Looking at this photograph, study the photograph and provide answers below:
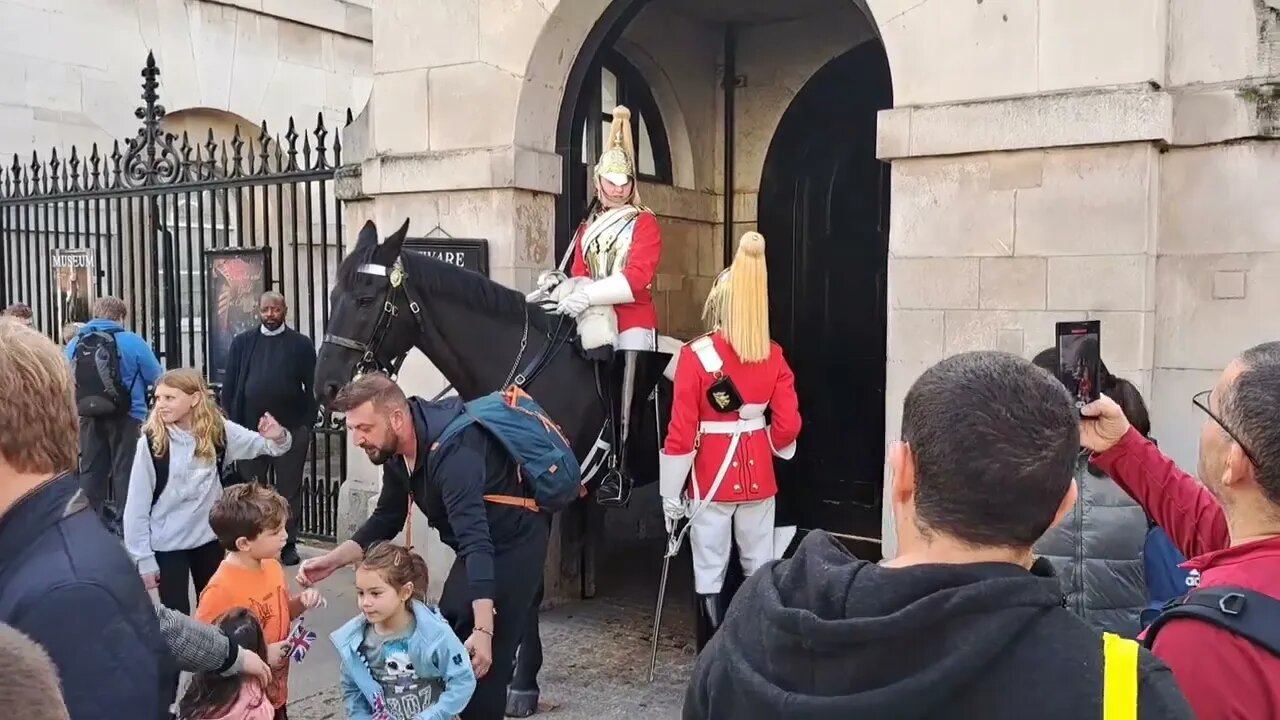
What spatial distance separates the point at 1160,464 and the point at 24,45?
1293 centimetres

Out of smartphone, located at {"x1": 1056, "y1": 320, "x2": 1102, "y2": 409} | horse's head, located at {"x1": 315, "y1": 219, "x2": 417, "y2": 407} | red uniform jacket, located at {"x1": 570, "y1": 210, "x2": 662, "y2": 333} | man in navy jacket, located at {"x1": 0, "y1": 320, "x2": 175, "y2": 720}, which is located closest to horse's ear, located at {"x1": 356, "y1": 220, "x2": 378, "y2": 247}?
horse's head, located at {"x1": 315, "y1": 219, "x2": 417, "y2": 407}

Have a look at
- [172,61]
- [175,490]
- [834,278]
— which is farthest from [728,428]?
[172,61]

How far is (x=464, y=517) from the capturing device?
3299 millimetres

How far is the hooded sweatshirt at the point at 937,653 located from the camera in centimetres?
121

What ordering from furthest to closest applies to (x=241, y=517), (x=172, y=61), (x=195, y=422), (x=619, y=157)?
(x=172, y=61)
(x=619, y=157)
(x=195, y=422)
(x=241, y=517)

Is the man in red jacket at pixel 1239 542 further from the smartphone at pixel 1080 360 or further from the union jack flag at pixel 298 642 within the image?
the union jack flag at pixel 298 642

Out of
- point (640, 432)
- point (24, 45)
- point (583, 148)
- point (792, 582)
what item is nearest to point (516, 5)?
point (583, 148)

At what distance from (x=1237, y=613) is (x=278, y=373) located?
6529 mm

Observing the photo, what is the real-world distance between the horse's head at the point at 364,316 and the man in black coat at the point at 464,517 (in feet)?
3.47

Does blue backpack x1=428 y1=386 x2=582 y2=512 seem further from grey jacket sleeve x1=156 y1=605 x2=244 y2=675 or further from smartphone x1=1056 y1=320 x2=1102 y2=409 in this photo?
smartphone x1=1056 y1=320 x2=1102 y2=409

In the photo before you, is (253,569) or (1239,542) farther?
(253,569)

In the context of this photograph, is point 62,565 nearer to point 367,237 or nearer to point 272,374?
point 367,237

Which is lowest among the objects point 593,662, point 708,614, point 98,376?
point 593,662

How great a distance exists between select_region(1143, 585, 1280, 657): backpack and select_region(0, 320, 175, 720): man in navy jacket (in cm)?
161
